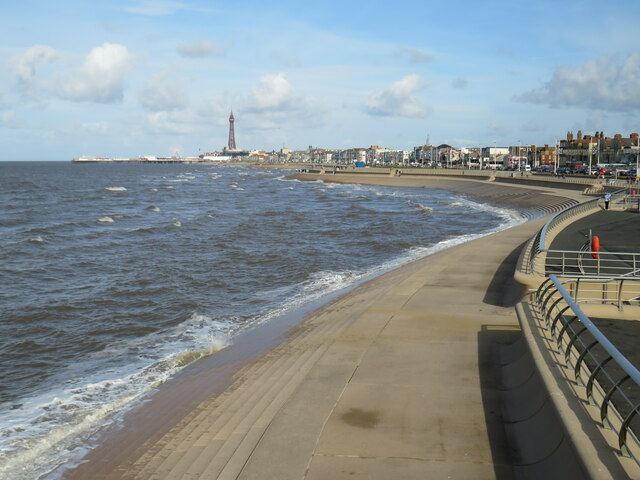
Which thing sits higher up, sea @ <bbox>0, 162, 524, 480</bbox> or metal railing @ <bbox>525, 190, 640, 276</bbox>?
metal railing @ <bbox>525, 190, 640, 276</bbox>

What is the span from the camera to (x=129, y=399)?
11.0 m

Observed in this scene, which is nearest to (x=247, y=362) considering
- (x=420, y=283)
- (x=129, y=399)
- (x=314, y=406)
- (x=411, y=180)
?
(x=129, y=399)

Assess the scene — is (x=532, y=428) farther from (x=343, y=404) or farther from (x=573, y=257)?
(x=573, y=257)

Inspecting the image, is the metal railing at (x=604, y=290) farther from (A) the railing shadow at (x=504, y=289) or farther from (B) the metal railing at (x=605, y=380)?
(A) the railing shadow at (x=504, y=289)

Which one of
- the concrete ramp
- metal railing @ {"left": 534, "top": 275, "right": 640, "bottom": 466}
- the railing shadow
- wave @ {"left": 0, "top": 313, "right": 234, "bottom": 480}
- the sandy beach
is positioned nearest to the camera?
metal railing @ {"left": 534, "top": 275, "right": 640, "bottom": 466}

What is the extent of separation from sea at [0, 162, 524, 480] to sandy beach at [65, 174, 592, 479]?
1.10 m

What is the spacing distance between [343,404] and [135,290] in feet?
48.0

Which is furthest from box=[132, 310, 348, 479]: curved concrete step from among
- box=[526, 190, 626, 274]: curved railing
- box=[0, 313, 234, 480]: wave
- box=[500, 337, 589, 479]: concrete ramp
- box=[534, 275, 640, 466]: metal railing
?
box=[526, 190, 626, 274]: curved railing

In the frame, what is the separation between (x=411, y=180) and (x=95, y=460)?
110554mm

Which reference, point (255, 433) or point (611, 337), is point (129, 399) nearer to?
point (255, 433)

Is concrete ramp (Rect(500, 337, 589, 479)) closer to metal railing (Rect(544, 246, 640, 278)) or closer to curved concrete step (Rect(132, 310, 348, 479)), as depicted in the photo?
curved concrete step (Rect(132, 310, 348, 479))

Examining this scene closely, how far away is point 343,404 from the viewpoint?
8.47 metres

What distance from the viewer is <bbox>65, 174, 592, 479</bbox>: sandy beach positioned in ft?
22.9

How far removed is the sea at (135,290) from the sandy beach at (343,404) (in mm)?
1097
